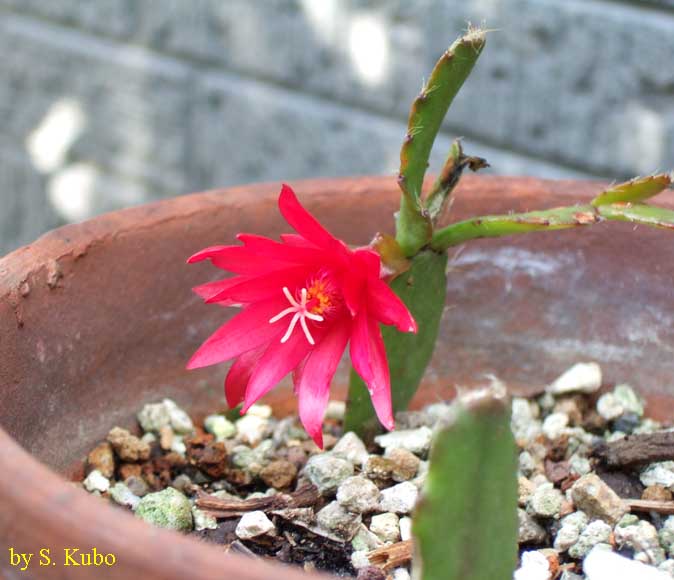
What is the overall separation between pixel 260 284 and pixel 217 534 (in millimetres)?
205

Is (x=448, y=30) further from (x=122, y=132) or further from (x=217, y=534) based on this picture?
(x=217, y=534)

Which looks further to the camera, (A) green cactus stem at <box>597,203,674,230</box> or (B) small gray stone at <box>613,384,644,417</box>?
(B) small gray stone at <box>613,384,644,417</box>

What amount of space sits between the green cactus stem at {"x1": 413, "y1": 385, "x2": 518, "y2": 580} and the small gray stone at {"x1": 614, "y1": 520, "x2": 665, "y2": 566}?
0.81 ft

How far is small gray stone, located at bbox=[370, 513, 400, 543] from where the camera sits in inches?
33.6

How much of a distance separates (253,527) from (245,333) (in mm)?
154

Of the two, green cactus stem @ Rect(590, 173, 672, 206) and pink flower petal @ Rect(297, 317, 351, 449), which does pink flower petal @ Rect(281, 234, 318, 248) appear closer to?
pink flower petal @ Rect(297, 317, 351, 449)

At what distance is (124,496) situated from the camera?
914 mm

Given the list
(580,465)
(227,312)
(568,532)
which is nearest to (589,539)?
(568,532)

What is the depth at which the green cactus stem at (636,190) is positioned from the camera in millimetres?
838

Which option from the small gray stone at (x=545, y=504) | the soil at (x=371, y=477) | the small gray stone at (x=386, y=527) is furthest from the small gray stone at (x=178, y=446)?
the small gray stone at (x=545, y=504)

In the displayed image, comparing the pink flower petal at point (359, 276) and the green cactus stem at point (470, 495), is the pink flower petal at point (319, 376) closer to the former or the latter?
the pink flower petal at point (359, 276)

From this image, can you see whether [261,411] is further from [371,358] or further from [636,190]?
[636,190]

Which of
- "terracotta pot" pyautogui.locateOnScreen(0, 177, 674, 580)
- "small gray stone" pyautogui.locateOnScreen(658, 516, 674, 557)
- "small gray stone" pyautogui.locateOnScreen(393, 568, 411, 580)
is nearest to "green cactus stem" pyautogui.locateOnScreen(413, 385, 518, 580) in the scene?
"small gray stone" pyautogui.locateOnScreen(393, 568, 411, 580)

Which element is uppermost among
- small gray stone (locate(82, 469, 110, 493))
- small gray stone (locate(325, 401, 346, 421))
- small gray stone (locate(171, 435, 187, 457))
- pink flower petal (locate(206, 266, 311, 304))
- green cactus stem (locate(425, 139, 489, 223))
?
green cactus stem (locate(425, 139, 489, 223))
